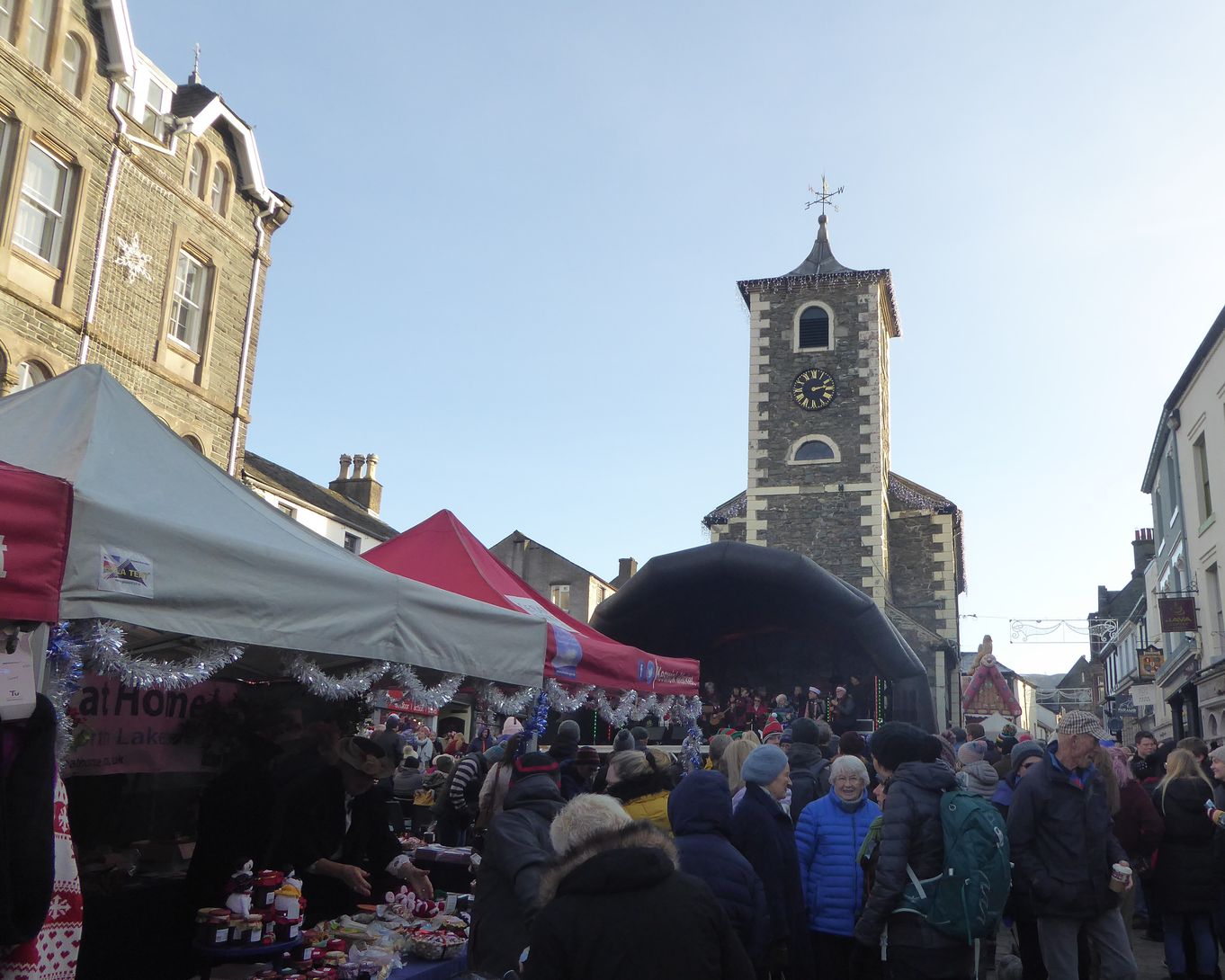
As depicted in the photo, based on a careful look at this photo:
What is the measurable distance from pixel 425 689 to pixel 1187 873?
5.50 meters

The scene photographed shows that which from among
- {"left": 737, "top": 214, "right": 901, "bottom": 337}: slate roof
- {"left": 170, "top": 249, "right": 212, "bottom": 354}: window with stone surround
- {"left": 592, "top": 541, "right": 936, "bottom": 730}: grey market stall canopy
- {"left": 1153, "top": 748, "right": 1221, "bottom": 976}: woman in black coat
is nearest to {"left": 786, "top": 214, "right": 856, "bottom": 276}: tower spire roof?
{"left": 737, "top": 214, "right": 901, "bottom": 337}: slate roof

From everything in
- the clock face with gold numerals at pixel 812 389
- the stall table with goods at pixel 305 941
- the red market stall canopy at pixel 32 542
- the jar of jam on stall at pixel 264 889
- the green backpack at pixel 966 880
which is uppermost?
the clock face with gold numerals at pixel 812 389

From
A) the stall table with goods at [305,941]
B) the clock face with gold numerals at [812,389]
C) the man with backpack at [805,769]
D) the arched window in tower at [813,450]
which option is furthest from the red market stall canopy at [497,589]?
the clock face with gold numerals at [812,389]

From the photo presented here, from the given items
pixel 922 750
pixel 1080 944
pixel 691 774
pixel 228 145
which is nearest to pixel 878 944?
pixel 922 750

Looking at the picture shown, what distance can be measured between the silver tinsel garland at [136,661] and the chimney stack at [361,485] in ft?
87.7

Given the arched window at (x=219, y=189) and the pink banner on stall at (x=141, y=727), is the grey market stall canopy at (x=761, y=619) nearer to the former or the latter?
the arched window at (x=219, y=189)

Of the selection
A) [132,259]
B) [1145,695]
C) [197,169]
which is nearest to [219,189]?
[197,169]

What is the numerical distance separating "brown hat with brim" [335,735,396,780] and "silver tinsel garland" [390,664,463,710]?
0.57 metres

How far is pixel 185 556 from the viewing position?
15.0ft

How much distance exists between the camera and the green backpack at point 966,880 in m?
4.62

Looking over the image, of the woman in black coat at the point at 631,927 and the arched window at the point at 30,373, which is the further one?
the arched window at the point at 30,373

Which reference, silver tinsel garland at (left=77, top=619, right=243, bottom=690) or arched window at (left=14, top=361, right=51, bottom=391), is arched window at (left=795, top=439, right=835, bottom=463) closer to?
arched window at (left=14, top=361, right=51, bottom=391)

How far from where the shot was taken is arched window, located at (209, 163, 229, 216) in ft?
58.5

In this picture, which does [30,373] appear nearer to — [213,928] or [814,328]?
[213,928]
